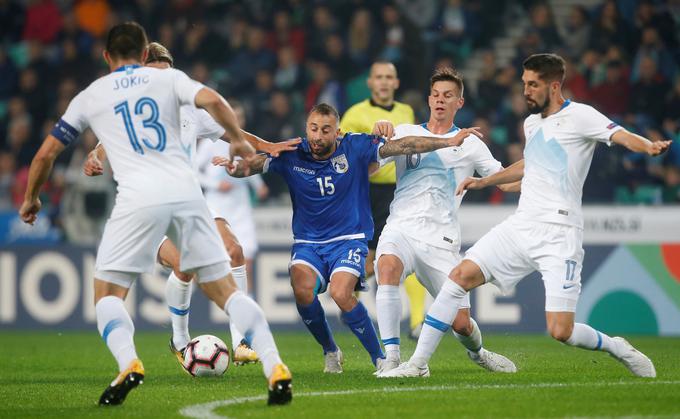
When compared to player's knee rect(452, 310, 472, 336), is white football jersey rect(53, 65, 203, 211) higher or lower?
higher

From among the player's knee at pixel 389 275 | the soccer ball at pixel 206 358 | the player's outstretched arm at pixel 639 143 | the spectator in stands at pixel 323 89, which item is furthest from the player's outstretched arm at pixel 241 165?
the spectator in stands at pixel 323 89

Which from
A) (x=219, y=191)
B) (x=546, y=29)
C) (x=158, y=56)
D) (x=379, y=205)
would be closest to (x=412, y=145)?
(x=158, y=56)

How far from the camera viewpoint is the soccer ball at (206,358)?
29.1 ft

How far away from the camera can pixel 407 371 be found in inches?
323

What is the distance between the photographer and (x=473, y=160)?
911 centimetres

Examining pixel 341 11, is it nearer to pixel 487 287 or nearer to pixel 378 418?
pixel 487 287

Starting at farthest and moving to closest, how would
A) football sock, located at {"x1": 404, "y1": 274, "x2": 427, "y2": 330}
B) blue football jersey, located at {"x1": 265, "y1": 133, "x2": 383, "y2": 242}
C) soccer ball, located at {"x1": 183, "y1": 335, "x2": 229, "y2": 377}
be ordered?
football sock, located at {"x1": 404, "y1": 274, "x2": 427, "y2": 330}
soccer ball, located at {"x1": 183, "y1": 335, "x2": 229, "y2": 377}
blue football jersey, located at {"x1": 265, "y1": 133, "x2": 383, "y2": 242}

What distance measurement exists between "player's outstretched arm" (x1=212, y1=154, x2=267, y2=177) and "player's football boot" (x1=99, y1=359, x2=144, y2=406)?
1.87 metres

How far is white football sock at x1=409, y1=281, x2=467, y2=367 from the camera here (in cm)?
802

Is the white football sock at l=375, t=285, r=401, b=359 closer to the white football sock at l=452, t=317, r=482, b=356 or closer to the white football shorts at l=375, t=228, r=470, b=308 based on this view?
the white football shorts at l=375, t=228, r=470, b=308

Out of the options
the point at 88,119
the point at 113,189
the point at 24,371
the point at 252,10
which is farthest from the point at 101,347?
the point at 252,10

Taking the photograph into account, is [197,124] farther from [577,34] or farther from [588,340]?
[577,34]

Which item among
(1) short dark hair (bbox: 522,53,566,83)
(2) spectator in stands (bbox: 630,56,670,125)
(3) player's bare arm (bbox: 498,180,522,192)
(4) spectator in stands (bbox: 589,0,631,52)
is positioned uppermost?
(4) spectator in stands (bbox: 589,0,631,52)

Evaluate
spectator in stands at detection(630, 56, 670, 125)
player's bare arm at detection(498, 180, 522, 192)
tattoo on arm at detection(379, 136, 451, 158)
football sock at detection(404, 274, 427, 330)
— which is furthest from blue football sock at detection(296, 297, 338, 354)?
spectator in stands at detection(630, 56, 670, 125)
